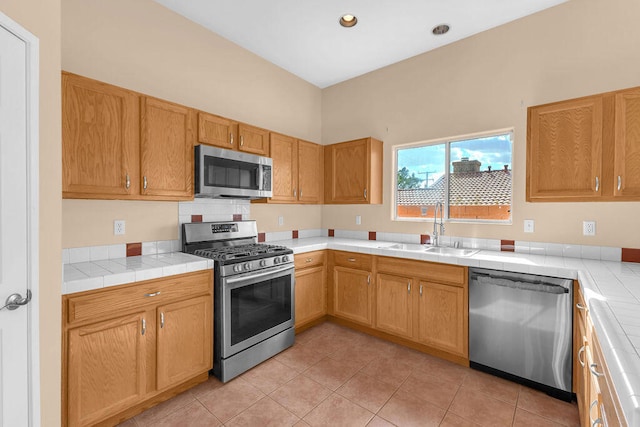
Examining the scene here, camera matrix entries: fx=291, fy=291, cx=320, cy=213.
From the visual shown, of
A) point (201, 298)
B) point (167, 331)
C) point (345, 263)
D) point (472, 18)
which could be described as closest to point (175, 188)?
point (201, 298)

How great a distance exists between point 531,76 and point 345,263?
247 cm

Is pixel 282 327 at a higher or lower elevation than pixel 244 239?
lower

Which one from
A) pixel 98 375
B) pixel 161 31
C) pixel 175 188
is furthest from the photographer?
pixel 161 31

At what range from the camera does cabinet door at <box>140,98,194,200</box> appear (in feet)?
7.15

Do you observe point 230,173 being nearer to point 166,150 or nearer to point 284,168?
point 166,150

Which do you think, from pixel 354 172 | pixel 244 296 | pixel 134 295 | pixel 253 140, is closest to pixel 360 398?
pixel 244 296

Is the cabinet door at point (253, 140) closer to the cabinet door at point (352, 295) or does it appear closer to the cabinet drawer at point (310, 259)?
the cabinet drawer at point (310, 259)

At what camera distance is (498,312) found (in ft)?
7.41

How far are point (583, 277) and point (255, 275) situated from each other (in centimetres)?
224

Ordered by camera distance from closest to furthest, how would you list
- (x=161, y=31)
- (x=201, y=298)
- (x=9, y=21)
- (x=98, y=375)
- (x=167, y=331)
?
(x=9, y=21)
(x=98, y=375)
(x=167, y=331)
(x=201, y=298)
(x=161, y=31)

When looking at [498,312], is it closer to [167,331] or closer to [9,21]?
[167,331]

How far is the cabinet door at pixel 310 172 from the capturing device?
349cm

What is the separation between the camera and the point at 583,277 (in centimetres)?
177

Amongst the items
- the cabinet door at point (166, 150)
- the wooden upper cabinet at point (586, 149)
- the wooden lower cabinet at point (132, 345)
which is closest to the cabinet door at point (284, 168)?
the cabinet door at point (166, 150)
